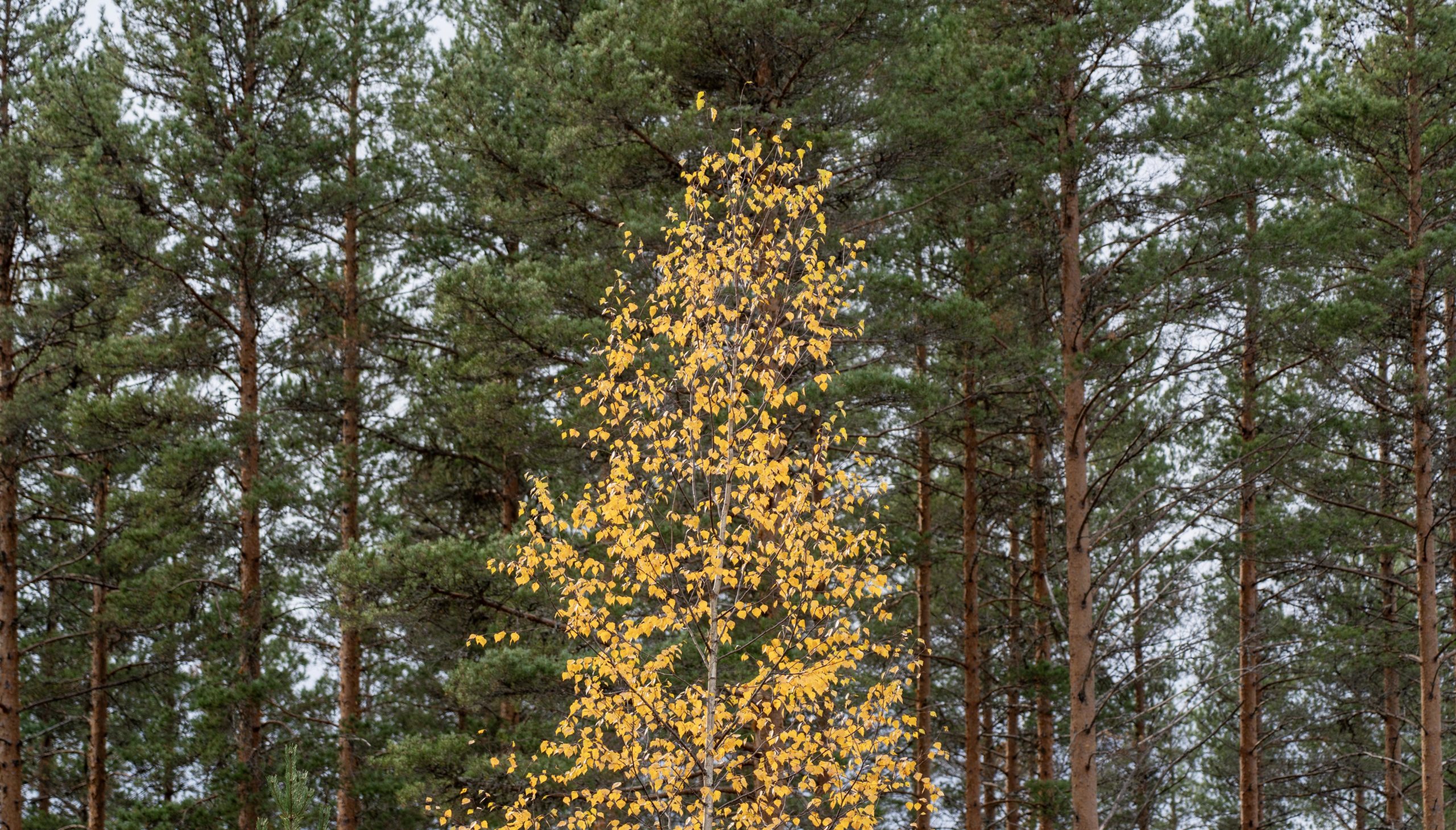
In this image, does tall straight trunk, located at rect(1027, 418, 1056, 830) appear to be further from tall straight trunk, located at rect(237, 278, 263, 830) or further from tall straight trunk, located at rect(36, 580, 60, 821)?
tall straight trunk, located at rect(36, 580, 60, 821)

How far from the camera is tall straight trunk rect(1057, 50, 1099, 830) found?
10.5 m

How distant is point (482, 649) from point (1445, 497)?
1173cm

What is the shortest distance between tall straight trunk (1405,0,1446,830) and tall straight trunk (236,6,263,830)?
37.2 feet

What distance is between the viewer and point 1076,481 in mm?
11078

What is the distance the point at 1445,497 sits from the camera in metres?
16.3

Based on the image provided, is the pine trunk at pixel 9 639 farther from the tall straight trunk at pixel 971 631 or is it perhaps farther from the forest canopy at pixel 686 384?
the tall straight trunk at pixel 971 631

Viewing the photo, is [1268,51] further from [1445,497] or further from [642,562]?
[1445,497]

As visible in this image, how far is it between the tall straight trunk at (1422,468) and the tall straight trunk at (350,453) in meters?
10.6

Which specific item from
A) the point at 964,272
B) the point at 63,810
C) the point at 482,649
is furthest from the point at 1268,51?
the point at 63,810

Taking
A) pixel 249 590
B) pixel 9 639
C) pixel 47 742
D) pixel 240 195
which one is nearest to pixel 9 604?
pixel 9 639

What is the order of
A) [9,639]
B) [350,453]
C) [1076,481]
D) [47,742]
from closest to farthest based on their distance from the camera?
1. [1076,481]
2. [9,639]
3. [350,453]
4. [47,742]

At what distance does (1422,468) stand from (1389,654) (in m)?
2.26

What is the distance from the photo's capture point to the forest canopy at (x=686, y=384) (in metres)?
9.07

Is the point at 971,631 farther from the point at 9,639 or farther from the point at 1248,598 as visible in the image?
the point at 9,639
